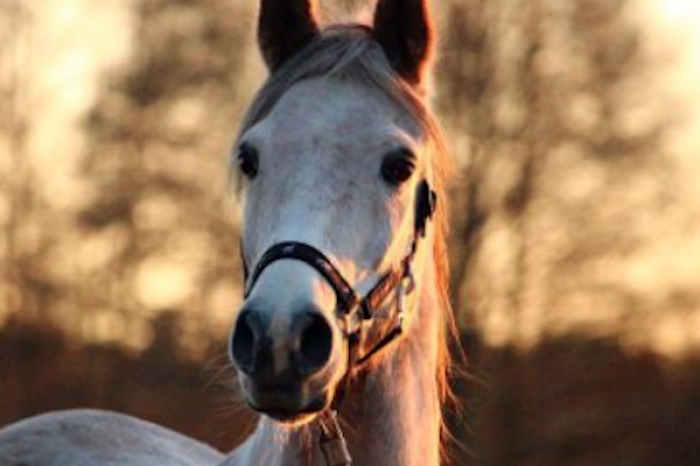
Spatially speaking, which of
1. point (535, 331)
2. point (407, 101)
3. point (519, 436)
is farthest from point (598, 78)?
point (407, 101)

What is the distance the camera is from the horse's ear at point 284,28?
5.01 metres

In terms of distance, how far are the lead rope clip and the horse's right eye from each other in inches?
27.7

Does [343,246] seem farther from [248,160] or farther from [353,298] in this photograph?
[248,160]

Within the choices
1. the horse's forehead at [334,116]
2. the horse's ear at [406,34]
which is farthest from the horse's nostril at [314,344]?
the horse's ear at [406,34]

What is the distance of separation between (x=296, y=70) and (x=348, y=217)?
64cm

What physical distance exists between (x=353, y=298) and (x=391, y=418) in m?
0.46

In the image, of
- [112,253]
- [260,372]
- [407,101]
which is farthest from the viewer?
[112,253]

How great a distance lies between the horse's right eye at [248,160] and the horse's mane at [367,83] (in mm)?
189

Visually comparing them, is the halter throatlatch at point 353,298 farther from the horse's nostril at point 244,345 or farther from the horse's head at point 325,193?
the horse's nostril at point 244,345

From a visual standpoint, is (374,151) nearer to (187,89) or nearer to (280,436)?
(280,436)

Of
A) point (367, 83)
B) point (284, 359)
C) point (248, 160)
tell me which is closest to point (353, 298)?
point (284, 359)

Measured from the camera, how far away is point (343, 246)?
171 inches

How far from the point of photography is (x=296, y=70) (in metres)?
4.84

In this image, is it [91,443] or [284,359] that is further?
[91,443]
